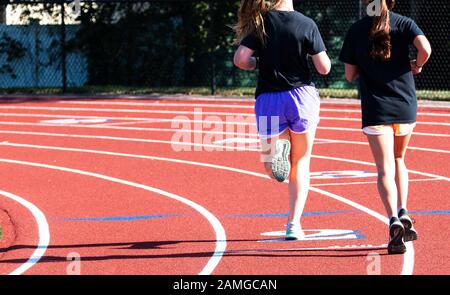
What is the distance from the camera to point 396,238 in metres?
7.22

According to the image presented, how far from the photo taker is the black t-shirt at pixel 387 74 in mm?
7367

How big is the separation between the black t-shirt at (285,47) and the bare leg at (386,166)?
77cm

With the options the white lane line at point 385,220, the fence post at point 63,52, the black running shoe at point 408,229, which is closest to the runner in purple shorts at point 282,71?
the black running shoe at point 408,229

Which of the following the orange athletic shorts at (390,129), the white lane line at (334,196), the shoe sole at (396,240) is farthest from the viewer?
the orange athletic shorts at (390,129)

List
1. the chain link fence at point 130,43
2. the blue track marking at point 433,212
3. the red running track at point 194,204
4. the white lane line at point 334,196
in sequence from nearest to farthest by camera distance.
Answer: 1. the white lane line at point 334,196
2. the red running track at point 194,204
3. the blue track marking at point 433,212
4. the chain link fence at point 130,43

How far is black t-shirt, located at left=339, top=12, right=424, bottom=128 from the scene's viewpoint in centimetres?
737

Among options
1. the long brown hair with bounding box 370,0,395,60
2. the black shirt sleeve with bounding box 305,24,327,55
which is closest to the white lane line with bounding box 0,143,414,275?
the long brown hair with bounding box 370,0,395,60

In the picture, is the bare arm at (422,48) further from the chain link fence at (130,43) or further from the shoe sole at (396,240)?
the chain link fence at (130,43)

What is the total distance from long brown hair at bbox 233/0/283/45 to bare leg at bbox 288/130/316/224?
0.84 meters

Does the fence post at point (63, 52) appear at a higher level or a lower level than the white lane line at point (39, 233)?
higher

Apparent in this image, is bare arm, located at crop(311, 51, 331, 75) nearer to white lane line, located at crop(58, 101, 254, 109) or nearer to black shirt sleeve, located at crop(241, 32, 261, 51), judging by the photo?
black shirt sleeve, located at crop(241, 32, 261, 51)

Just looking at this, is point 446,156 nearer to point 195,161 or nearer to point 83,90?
point 195,161

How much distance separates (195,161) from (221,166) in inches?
23.3
